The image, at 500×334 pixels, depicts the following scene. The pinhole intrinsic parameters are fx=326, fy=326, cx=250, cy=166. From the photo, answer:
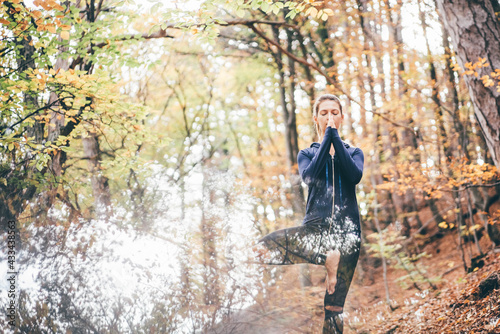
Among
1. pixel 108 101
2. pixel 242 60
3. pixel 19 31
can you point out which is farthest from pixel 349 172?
pixel 242 60

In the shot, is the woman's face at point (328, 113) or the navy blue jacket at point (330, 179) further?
the woman's face at point (328, 113)

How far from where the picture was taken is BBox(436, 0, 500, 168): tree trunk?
3611 mm

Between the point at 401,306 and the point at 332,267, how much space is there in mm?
4891

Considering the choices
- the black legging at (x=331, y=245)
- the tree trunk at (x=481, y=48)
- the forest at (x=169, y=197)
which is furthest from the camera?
the forest at (x=169, y=197)

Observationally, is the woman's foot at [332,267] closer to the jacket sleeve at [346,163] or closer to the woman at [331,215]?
the woman at [331,215]

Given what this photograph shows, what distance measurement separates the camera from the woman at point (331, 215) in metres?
2.32

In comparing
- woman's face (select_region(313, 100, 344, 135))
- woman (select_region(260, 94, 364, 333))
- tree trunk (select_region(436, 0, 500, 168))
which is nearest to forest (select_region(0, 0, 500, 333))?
tree trunk (select_region(436, 0, 500, 168))

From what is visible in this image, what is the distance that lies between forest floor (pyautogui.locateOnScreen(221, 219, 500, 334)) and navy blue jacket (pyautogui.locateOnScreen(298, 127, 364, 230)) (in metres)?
2.05

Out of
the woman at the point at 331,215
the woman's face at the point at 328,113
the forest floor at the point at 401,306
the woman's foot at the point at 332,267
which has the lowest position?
the forest floor at the point at 401,306

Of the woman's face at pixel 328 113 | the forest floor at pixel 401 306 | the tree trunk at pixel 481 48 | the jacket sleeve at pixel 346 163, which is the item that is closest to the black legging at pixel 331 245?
the jacket sleeve at pixel 346 163

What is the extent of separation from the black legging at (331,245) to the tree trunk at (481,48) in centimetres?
243

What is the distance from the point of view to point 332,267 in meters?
2.48

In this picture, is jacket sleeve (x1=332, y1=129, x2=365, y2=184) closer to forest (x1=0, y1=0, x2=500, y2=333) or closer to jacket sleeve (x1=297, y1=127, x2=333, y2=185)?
jacket sleeve (x1=297, y1=127, x2=333, y2=185)

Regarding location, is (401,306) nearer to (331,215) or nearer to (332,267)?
(332,267)
